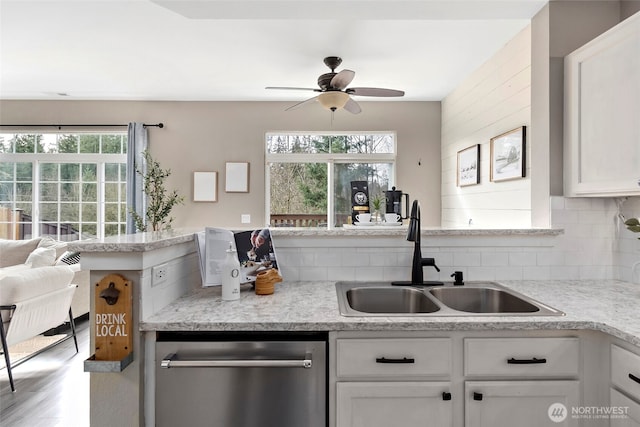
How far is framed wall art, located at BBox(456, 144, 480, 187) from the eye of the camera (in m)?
3.49

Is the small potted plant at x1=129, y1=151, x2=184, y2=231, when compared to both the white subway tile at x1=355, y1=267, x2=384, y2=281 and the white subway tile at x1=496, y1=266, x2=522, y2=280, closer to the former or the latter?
the white subway tile at x1=355, y1=267, x2=384, y2=281

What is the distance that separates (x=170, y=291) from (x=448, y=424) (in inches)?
43.9

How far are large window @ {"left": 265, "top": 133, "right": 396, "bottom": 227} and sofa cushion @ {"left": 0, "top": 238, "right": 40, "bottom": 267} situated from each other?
266cm

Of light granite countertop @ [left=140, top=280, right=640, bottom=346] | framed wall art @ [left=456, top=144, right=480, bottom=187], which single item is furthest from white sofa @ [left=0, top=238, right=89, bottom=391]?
framed wall art @ [left=456, top=144, right=480, bottom=187]

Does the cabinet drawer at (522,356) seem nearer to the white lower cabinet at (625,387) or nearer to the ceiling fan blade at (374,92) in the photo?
the white lower cabinet at (625,387)

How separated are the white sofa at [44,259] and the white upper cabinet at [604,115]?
378 centimetres

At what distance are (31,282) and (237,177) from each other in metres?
2.64

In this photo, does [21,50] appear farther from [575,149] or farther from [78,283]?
[575,149]

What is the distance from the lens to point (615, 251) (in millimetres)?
1833

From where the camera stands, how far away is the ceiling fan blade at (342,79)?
2906 mm

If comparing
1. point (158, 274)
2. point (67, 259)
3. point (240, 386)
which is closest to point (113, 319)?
point (158, 274)

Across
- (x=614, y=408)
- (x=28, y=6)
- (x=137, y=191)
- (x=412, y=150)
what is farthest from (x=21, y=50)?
(x=614, y=408)

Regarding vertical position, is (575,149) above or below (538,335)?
above

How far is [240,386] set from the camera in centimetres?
114
